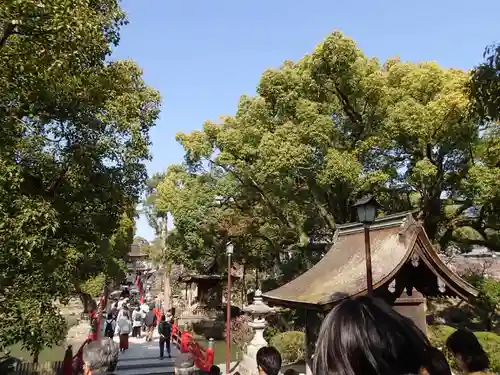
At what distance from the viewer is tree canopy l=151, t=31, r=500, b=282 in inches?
634

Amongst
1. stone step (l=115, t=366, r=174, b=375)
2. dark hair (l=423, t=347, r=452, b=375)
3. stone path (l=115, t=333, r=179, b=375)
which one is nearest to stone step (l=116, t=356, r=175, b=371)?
stone path (l=115, t=333, r=179, b=375)

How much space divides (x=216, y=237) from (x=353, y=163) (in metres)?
11.3

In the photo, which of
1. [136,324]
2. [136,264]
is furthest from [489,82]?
[136,264]

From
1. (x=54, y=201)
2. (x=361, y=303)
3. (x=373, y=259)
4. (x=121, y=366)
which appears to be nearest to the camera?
(x=361, y=303)

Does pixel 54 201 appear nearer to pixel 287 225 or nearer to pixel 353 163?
pixel 353 163

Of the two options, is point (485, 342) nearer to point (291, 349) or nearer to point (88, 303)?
point (291, 349)

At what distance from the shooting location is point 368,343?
1.34 m

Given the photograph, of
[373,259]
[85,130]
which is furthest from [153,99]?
[373,259]

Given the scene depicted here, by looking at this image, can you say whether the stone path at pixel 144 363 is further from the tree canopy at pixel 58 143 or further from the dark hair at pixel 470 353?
the dark hair at pixel 470 353

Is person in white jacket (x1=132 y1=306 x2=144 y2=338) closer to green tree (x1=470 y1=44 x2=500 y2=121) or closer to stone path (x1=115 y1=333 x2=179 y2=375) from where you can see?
stone path (x1=115 y1=333 x2=179 y2=375)

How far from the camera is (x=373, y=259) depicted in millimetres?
9664

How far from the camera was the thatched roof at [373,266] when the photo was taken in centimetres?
890

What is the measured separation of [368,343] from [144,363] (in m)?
15.1

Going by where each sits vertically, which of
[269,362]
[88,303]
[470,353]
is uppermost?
[470,353]
